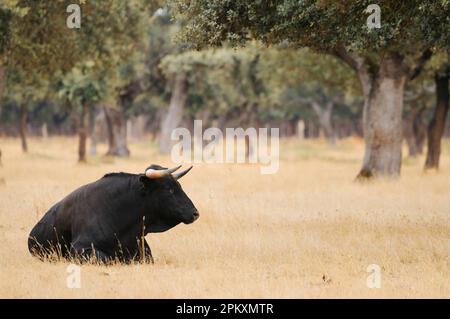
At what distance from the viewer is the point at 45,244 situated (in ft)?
39.4

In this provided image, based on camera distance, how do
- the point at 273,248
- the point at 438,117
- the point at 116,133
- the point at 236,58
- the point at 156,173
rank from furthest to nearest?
1. the point at 116,133
2. the point at 236,58
3. the point at 438,117
4. the point at 273,248
5. the point at 156,173

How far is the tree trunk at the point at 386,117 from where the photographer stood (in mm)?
25375

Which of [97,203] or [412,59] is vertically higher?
[412,59]

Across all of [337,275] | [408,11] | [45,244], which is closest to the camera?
[337,275]

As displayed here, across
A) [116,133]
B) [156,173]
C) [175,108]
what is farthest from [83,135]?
[156,173]

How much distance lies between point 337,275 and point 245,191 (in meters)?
13.1

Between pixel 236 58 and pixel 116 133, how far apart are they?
954 centimetres

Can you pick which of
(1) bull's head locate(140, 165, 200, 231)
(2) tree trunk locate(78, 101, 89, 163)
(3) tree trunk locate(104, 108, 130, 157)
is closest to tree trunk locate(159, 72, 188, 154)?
(3) tree trunk locate(104, 108, 130, 157)

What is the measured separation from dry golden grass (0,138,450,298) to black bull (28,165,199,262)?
1.35ft

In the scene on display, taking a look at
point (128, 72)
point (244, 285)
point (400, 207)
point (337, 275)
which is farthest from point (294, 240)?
point (128, 72)

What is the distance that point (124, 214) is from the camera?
11492 mm

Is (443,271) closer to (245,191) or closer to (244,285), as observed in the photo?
(244,285)

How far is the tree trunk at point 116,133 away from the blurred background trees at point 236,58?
69 millimetres

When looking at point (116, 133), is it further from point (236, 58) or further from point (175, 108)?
point (236, 58)
